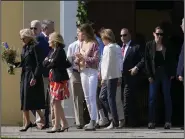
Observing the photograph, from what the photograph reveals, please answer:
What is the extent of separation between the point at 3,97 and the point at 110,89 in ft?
9.08

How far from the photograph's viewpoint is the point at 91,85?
35.0ft

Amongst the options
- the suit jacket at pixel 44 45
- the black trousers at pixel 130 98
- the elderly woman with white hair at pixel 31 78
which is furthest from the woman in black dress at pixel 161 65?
the elderly woman with white hair at pixel 31 78

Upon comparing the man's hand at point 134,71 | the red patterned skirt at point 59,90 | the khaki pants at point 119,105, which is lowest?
the khaki pants at point 119,105

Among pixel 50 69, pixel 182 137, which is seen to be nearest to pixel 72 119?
pixel 50 69

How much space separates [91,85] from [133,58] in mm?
1221

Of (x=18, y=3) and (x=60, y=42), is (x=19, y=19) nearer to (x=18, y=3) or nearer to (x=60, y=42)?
(x=18, y=3)

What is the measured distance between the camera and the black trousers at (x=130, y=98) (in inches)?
455

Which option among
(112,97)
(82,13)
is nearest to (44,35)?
(82,13)

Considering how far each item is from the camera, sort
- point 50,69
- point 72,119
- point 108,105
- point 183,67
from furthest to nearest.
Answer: point 72,119 < point 108,105 < point 50,69 < point 183,67

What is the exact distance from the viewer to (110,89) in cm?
1095

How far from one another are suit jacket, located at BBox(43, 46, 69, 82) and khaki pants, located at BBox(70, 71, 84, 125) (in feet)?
2.83

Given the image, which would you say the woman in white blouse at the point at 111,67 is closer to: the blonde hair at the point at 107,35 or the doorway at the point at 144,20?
the blonde hair at the point at 107,35

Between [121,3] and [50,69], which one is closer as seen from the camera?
[50,69]

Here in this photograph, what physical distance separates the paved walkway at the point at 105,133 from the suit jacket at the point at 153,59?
42.5 inches
